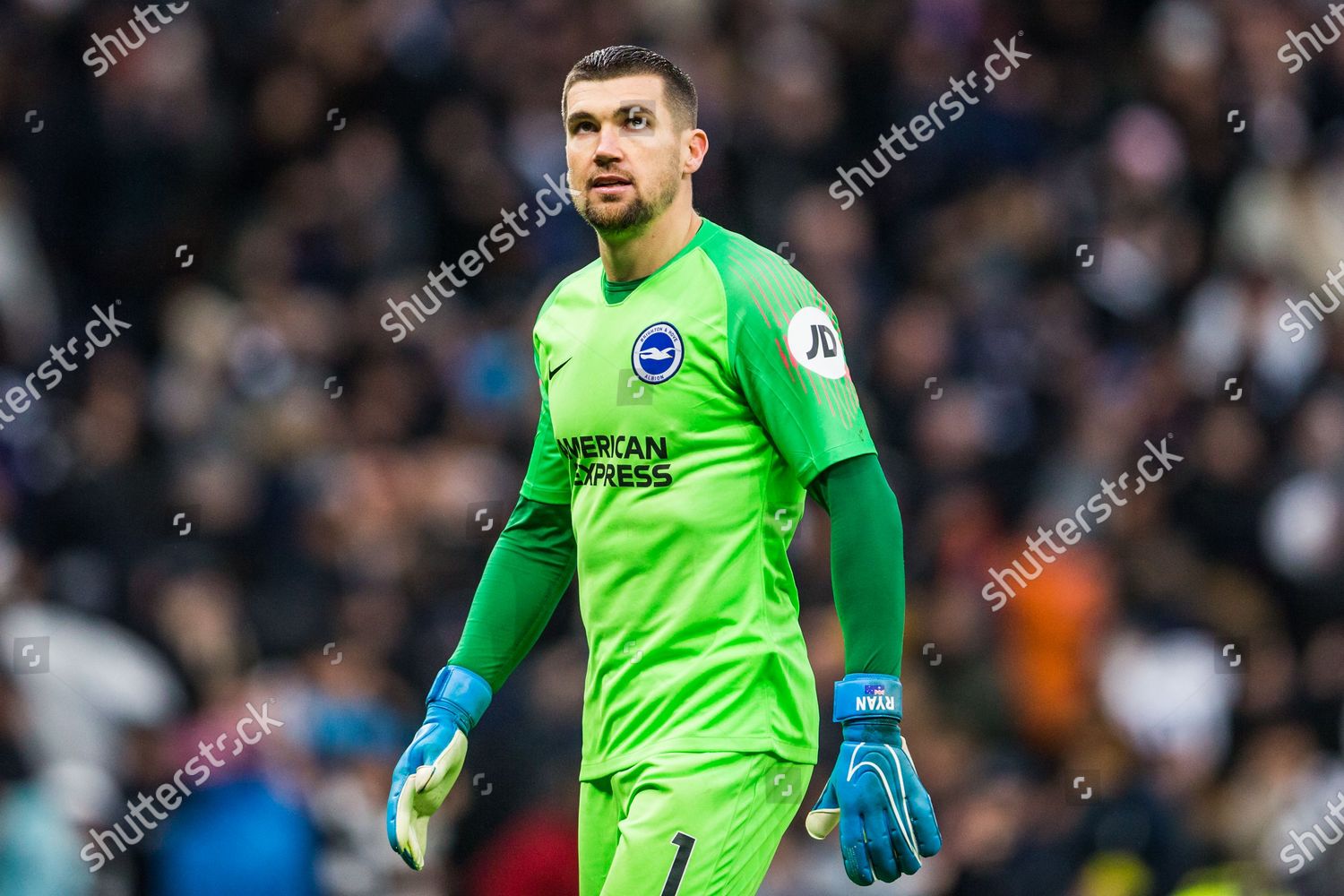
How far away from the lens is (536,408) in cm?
1081

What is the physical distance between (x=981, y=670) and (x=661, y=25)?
16.8ft

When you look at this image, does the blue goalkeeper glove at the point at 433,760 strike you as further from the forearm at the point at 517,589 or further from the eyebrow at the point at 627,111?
the eyebrow at the point at 627,111

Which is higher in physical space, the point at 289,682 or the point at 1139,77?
the point at 1139,77

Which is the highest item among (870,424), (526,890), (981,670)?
(870,424)

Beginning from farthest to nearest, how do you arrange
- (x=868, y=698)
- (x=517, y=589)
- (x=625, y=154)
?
(x=517, y=589), (x=625, y=154), (x=868, y=698)

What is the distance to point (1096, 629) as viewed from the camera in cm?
1023

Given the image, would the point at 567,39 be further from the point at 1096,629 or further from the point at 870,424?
the point at 1096,629

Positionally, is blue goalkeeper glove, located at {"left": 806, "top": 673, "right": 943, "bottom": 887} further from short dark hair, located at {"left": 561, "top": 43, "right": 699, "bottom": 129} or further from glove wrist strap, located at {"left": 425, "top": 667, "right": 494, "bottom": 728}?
short dark hair, located at {"left": 561, "top": 43, "right": 699, "bottom": 129}

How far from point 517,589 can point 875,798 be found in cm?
118

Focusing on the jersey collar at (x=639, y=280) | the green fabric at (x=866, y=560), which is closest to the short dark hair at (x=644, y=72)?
the jersey collar at (x=639, y=280)

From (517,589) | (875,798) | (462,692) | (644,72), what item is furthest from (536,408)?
(875,798)

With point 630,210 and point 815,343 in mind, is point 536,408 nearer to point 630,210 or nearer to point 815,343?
point 630,210

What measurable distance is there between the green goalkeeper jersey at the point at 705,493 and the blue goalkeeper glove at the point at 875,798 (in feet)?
0.71

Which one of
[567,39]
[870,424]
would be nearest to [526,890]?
[870,424]
